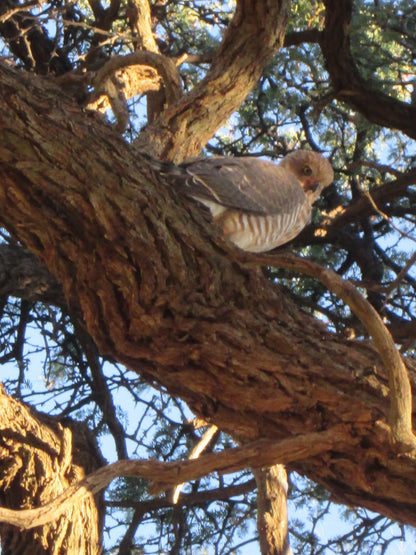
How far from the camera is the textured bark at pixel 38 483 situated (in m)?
3.02

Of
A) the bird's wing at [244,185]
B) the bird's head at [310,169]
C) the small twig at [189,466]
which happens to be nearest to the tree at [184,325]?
the small twig at [189,466]

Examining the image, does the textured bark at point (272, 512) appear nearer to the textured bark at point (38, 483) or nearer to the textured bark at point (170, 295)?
the textured bark at point (38, 483)

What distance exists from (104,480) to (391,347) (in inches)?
30.9

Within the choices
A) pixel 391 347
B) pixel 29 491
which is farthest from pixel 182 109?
pixel 391 347

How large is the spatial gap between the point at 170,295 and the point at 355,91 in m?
2.28

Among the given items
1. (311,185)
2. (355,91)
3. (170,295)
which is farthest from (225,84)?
(170,295)

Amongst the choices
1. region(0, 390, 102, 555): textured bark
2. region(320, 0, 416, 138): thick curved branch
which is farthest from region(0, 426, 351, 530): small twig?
region(320, 0, 416, 138): thick curved branch

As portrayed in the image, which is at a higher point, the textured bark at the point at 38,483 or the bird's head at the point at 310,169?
the bird's head at the point at 310,169

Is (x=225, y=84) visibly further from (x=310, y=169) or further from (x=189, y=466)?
(x=189, y=466)

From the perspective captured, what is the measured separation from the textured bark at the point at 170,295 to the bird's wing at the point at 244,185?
505mm

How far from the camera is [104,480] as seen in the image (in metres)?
1.94

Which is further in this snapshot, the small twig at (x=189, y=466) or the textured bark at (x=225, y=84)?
the textured bark at (x=225, y=84)

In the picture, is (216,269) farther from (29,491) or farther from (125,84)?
(125,84)

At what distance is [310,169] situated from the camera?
4.52 m
